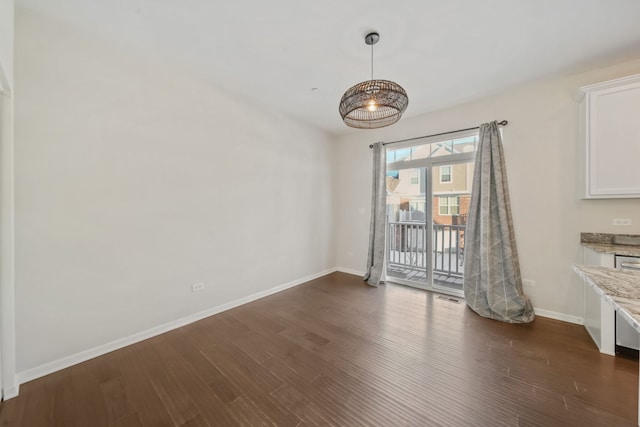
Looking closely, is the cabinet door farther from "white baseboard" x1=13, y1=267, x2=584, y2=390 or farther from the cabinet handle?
"white baseboard" x1=13, y1=267, x2=584, y2=390

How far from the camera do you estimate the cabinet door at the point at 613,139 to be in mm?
2170

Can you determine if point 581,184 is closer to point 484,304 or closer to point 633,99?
point 633,99

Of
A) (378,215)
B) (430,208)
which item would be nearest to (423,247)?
(430,208)

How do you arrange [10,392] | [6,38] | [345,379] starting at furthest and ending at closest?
[345,379] < [10,392] < [6,38]

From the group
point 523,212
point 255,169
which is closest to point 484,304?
point 523,212

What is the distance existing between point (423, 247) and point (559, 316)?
1781 millimetres

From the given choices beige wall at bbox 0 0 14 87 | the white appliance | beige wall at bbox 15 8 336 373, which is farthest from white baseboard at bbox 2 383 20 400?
the white appliance

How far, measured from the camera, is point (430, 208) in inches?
145

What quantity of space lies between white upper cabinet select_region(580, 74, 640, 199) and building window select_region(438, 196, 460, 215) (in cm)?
142

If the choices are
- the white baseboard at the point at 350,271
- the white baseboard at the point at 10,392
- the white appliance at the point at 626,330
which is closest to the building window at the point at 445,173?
the white appliance at the point at 626,330

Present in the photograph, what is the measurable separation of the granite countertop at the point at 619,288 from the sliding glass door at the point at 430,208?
2.48m

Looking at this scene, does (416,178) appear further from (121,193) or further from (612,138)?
(121,193)

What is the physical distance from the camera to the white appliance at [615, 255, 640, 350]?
1957 millimetres

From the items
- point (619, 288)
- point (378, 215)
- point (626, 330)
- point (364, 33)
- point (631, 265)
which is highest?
point (364, 33)
